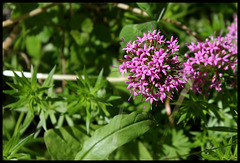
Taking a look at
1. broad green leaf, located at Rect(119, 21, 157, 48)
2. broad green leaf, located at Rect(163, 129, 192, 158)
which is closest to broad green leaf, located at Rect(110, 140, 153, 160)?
broad green leaf, located at Rect(163, 129, 192, 158)

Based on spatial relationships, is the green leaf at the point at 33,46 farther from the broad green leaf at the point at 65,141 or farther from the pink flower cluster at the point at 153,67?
the pink flower cluster at the point at 153,67

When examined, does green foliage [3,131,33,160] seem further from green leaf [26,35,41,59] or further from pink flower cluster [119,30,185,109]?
green leaf [26,35,41,59]

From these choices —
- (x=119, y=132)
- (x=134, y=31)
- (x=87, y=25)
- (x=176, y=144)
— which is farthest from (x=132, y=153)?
(x=87, y=25)

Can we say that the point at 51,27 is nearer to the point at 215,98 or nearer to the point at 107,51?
the point at 107,51

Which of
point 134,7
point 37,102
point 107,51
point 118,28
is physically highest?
point 134,7

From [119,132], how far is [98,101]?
367 mm

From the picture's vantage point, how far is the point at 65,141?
2086mm

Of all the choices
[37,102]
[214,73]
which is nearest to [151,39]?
[214,73]

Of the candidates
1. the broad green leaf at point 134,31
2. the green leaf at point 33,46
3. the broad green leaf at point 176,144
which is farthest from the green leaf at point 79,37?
the broad green leaf at point 176,144

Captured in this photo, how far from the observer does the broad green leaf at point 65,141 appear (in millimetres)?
2037

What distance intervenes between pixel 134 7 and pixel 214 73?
1.26 m

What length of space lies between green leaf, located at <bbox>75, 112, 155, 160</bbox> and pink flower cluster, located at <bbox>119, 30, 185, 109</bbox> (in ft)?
0.65

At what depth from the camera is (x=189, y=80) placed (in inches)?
69.1

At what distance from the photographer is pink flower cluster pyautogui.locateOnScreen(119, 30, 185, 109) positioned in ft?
4.71
